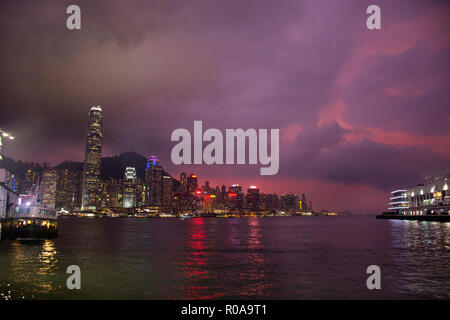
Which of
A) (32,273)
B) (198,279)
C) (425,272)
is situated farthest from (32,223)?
(425,272)

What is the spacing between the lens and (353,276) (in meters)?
Answer: 28.8

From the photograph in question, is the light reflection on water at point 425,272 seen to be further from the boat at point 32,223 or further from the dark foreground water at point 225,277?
the boat at point 32,223

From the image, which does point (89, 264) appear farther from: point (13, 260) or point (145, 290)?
point (145, 290)

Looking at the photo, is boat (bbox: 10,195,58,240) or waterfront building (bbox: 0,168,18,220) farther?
boat (bbox: 10,195,58,240)

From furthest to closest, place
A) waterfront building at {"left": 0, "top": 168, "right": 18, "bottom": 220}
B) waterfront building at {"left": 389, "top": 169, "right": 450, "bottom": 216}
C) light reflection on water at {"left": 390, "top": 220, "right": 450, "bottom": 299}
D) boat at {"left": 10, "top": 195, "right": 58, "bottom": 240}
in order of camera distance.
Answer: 1. waterfront building at {"left": 389, "top": 169, "right": 450, "bottom": 216}
2. boat at {"left": 10, "top": 195, "right": 58, "bottom": 240}
3. waterfront building at {"left": 0, "top": 168, "right": 18, "bottom": 220}
4. light reflection on water at {"left": 390, "top": 220, "right": 450, "bottom": 299}

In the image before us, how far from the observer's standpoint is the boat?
64625 millimetres

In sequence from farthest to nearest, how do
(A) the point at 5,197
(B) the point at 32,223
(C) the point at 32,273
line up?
1. (A) the point at 5,197
2. (B) the point at 32,223
3. (C) the point at 32,273

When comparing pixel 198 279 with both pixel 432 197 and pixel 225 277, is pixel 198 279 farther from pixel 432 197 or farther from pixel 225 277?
pixel 432 197

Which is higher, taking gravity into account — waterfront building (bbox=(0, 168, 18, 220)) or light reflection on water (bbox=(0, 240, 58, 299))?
waterfront building (bbox=(0, 168, 18, 220))

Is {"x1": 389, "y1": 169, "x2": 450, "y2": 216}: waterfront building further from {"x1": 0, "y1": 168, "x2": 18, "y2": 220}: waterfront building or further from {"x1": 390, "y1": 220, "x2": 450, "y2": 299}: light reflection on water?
{"x1": 0, "y1": 168, "x2": 18, "y2": 220}: waterfront building

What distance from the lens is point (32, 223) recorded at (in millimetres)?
66312

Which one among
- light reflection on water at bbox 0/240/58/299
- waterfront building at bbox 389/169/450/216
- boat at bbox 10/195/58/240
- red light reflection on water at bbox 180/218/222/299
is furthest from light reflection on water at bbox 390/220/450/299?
waterfront building at bbox 389/169/450/216
